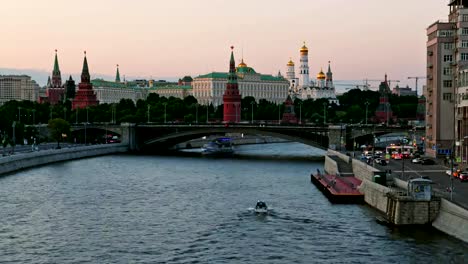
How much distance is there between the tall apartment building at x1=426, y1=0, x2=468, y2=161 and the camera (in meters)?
80.9

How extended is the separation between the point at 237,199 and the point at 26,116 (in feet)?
366

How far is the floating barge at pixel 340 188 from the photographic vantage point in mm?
61969

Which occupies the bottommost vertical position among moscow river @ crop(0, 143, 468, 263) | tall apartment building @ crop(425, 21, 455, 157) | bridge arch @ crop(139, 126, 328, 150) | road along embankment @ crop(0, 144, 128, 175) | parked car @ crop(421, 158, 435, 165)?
moscow river @ crop(0, 143, 468, 263)

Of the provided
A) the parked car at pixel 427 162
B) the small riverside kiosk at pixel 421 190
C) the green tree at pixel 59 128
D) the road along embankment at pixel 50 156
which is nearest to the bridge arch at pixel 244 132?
the road along embankment at pixel 50 156

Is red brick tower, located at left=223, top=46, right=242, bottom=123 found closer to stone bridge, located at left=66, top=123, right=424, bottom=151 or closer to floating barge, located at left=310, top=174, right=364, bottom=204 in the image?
stone bridge, located at left=66, top=123, right=424, bottom=151

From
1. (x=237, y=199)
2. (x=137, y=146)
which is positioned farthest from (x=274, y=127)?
(x=237, y=199)

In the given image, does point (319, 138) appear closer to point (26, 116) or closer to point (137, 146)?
point (137, 146)

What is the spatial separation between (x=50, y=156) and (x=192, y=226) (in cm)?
5568

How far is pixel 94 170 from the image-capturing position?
306 feet

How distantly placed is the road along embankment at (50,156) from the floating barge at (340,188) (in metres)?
33.8

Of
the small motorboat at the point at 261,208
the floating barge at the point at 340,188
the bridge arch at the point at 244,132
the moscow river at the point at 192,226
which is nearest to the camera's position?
the moscow river at the point at 192,226

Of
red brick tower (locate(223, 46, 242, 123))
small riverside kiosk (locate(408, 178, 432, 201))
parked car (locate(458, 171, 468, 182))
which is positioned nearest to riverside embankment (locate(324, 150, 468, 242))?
small riverside kiosk (locate(408, 178, 432, 201))

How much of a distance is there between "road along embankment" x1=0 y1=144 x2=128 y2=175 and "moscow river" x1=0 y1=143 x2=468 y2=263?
4.56m

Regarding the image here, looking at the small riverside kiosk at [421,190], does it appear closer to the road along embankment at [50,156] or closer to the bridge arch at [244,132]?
the road along embankment at [50,156]
